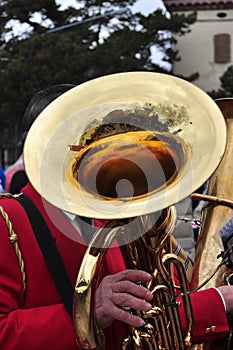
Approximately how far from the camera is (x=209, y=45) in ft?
85.4

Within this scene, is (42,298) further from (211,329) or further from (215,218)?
(215,218)

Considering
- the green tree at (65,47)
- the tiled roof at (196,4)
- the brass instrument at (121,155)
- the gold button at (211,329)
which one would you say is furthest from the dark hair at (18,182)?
the tiled roof at (196,4)

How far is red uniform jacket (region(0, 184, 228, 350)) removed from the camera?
1.69 metres

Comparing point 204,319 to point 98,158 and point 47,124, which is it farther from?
point 47,124

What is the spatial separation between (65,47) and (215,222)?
19.1 m

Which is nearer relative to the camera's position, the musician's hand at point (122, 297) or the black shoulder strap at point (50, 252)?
the musician's hand at point (122, 297)

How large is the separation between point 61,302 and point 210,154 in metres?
0.59

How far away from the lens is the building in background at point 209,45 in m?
25.7

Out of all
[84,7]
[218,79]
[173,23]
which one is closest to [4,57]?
[84,7]

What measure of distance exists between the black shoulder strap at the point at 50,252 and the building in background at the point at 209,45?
2419 cm

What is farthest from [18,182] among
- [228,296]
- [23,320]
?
[23,320]

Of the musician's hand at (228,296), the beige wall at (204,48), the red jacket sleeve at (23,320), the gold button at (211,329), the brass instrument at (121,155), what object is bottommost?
the beige wall at (204,48)

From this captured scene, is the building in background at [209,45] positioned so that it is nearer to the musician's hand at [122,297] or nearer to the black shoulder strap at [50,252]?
the black shoulder strap at [50,252]

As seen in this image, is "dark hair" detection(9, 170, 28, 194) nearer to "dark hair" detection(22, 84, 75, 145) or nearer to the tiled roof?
"dark hair" detection(22, 84, 75, 145)
